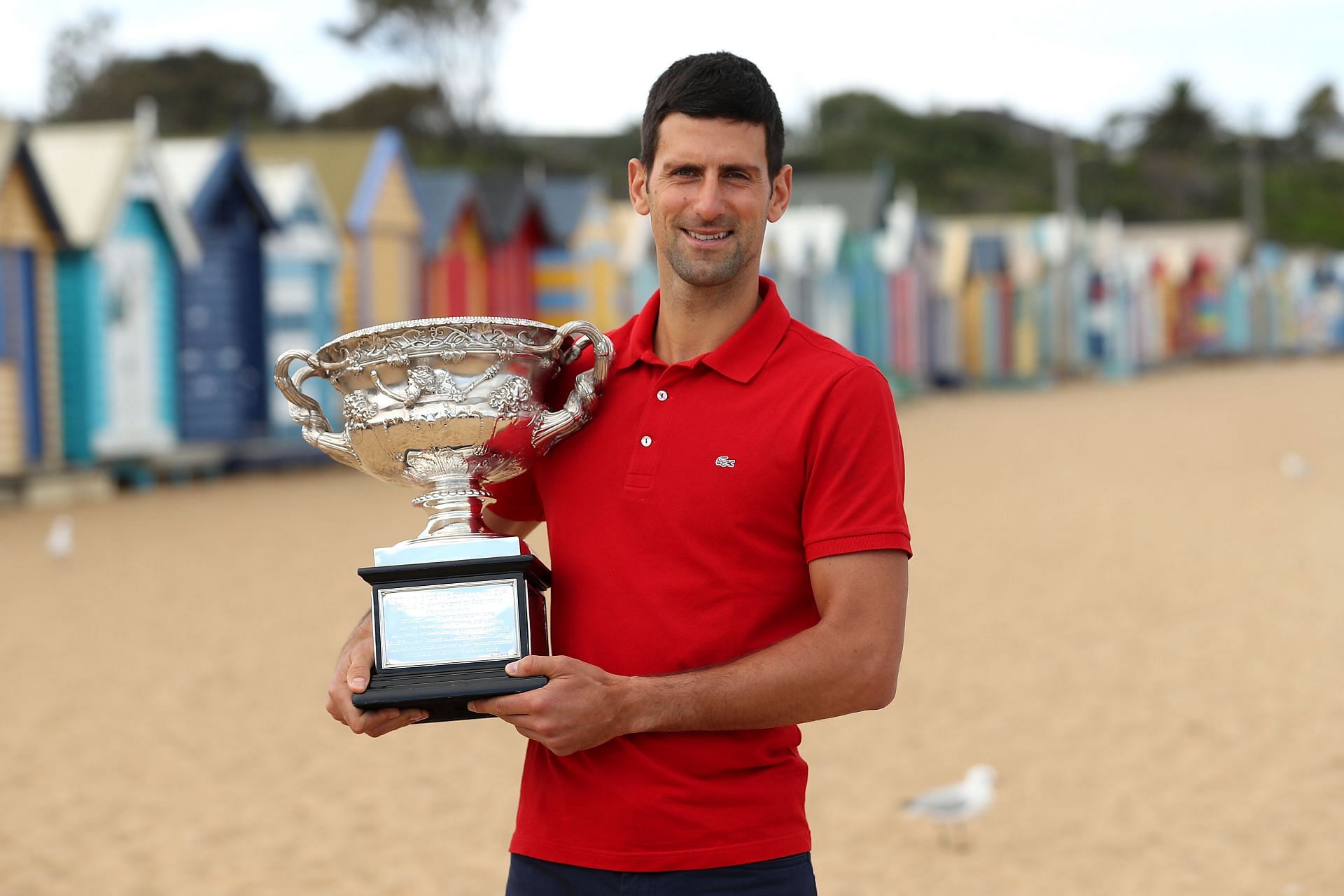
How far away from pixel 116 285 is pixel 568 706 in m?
16.7

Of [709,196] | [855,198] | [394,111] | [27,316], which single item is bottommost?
[27,316]

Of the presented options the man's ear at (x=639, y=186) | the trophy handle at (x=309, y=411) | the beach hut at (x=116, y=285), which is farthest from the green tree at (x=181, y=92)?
the man's ear at (x=639, y=186)

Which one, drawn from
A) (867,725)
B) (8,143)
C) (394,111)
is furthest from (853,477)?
(394,111)

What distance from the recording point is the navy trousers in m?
2.36

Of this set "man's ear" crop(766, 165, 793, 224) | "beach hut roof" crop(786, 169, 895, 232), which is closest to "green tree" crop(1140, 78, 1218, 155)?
"beach hut roof" crop(786, 169, 895, 232)

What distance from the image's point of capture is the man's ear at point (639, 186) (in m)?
2.59

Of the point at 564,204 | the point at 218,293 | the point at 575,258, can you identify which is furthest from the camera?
the point at 564,204

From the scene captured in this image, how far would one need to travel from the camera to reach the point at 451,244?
23.9 m

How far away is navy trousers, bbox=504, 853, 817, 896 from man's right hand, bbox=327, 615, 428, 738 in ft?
0.97

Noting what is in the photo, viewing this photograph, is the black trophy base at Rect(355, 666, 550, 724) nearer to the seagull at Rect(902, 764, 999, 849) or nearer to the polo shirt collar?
the polo shirt collar

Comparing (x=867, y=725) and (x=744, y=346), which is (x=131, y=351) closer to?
(x=867, y=725)

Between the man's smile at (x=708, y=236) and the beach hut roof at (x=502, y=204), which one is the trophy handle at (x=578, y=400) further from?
the beach hut roof at (x=502, y=204)

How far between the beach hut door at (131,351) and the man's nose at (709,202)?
52.7ft

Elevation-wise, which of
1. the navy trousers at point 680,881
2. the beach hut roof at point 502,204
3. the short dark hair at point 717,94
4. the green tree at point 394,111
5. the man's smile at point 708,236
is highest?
the green tree at point 394,111
